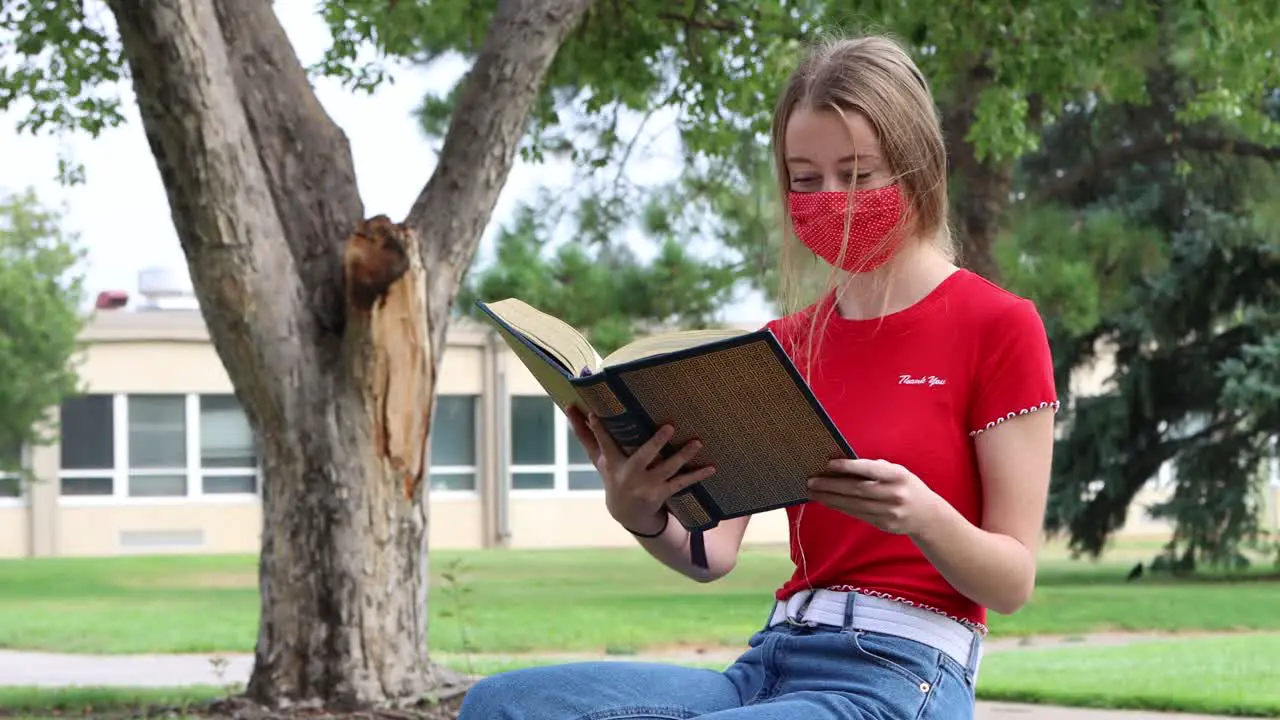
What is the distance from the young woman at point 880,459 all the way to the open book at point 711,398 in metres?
0.04

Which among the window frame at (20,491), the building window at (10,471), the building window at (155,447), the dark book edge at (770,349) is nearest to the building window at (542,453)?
the building window at (155,447)

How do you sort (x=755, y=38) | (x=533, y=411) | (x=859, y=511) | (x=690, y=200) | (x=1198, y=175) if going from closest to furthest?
(x=859, y=511) → (x=755, y=38) → (x=690, y=200) → (x=1198, y=175) → (x=533, y=411)

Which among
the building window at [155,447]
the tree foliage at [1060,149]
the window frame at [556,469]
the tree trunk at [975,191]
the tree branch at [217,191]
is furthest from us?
the window frame at [556,469]

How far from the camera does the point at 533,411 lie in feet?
107

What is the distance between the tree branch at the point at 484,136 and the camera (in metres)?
6.93

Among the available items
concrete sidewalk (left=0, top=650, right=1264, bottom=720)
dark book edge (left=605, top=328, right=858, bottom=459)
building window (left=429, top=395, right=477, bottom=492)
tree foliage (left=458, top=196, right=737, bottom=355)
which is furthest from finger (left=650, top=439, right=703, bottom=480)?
building window (left=429, top=395, right=477, bottom=492)

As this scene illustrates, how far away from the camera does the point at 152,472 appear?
98.9ft

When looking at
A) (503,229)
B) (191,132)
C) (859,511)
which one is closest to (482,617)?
(503,229)

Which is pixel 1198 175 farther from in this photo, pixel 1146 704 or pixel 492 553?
pixel 492 553

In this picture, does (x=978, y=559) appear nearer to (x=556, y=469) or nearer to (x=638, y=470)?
(x=638, y=470)

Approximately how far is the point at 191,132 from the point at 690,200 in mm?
7667

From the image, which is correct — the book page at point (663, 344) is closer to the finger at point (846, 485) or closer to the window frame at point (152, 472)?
the finger at point (846, 485)

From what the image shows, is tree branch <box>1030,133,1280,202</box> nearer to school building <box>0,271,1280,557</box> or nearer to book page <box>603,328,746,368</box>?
school building <box>0,271,1280,557</box>

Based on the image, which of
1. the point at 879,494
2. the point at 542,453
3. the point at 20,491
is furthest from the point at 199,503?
the point at 879,494
